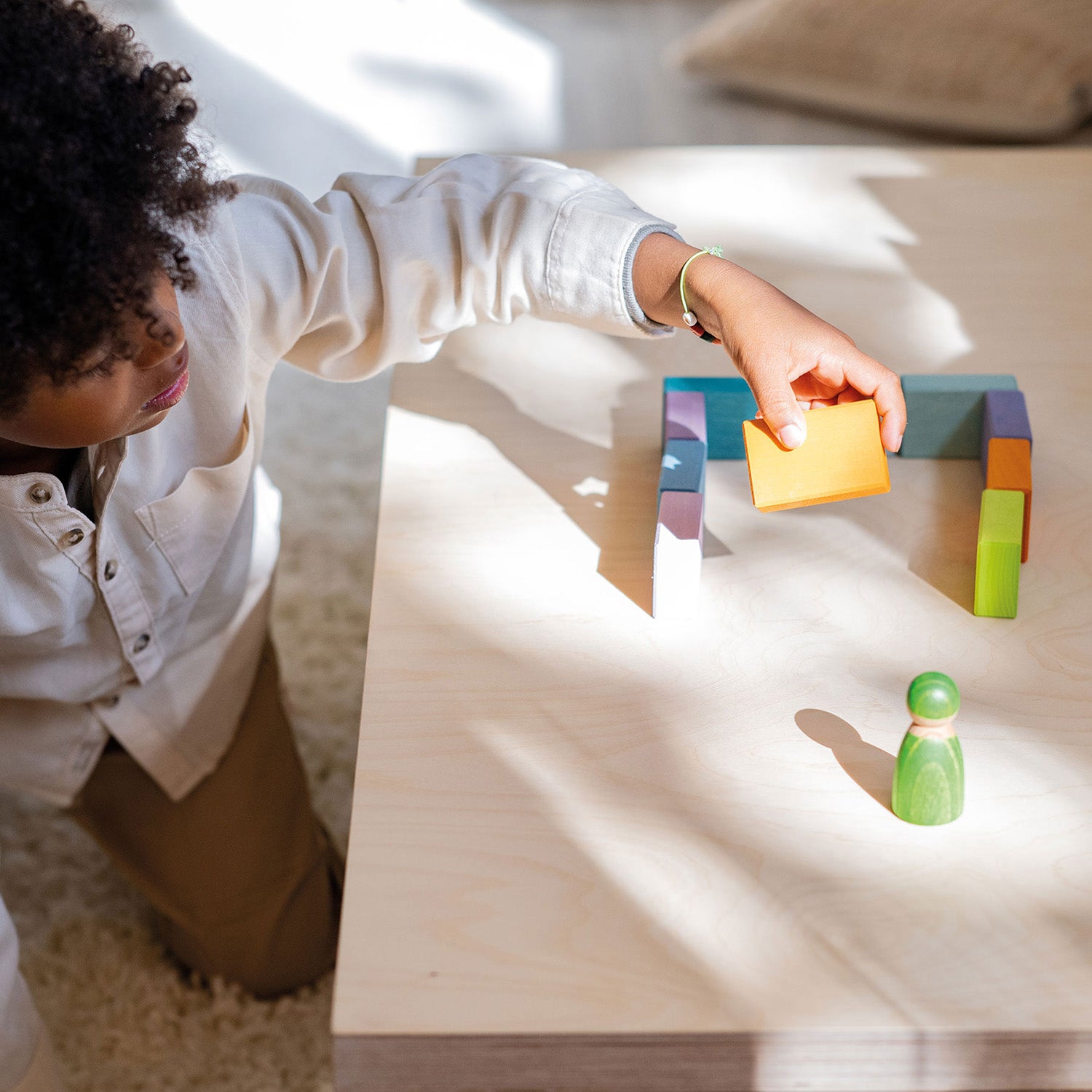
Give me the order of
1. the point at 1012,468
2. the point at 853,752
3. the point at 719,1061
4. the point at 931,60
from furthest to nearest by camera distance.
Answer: the point at 931,60
the point at 1012,468
the point at 853,752
the point at 719,1061

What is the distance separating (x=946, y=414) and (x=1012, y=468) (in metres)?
0.07

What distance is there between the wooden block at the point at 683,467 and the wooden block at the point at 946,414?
0.51 ft

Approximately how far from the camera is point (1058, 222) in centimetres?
106

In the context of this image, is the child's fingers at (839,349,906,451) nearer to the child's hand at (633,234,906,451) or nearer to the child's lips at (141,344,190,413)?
the child's hand at (633,234,906,451)

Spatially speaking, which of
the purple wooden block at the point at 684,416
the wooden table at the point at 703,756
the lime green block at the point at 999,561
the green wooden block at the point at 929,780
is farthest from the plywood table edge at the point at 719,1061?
the purple wooden block at the point at 684,416

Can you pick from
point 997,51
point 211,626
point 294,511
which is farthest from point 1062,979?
point 997,51

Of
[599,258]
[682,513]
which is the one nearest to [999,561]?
[682,513]

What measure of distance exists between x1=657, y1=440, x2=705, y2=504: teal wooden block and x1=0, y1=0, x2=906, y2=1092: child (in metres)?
0.07

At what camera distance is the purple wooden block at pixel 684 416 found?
784 millimetres

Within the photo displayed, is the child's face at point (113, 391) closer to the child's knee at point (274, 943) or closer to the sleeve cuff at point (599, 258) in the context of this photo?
the sleeve cuff at point (599, 258)

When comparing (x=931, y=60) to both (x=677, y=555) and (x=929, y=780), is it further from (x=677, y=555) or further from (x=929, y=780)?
(x=929, y=780)

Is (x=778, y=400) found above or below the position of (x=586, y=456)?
above

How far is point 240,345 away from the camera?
2.55 ft

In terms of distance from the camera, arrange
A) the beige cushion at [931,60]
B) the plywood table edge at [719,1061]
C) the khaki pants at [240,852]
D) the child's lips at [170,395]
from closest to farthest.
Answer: the plywood table edge at [719,1061]
the child's lips at [170,395]
the khaki pants at [240,852]
the beige cushion at [931,60]
